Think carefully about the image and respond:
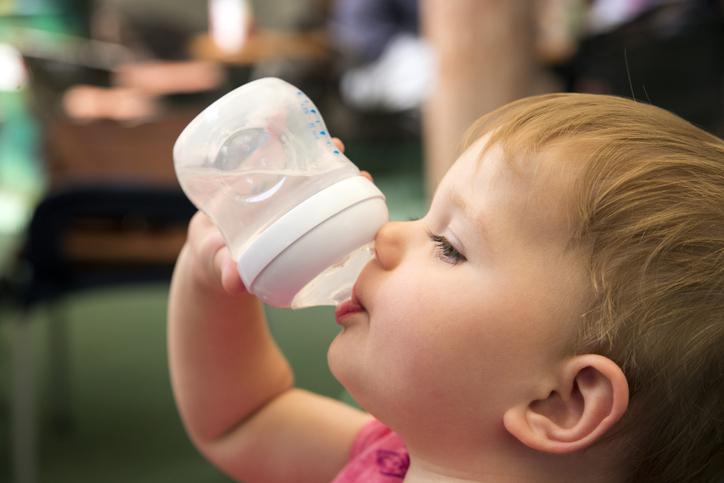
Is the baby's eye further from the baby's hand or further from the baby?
the baby's hand

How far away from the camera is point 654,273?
702mm

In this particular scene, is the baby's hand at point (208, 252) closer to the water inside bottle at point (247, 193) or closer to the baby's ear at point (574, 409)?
the water inside bottle at point (247, 193)

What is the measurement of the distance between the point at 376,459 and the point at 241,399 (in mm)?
165

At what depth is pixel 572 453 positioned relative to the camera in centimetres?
75

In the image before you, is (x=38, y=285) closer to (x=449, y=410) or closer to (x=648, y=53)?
(x=449, y=410)

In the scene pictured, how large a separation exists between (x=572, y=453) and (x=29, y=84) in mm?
3491

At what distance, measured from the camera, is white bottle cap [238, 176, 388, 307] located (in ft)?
2.38

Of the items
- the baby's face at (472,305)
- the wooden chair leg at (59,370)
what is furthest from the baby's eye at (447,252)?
Answer: the wooden chair leg at (59,370)

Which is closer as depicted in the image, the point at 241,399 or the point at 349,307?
the point at 349,307

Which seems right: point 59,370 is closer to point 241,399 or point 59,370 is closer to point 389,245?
point 241,399

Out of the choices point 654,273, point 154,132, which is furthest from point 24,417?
point 654,273

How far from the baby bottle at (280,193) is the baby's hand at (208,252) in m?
0.02

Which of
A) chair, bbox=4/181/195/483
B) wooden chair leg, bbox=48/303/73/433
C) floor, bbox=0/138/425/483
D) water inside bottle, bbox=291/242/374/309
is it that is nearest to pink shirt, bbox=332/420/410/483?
water inside bottle, bbox=291/242/374/309

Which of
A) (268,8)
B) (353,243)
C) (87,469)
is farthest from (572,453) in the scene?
(268,8)
